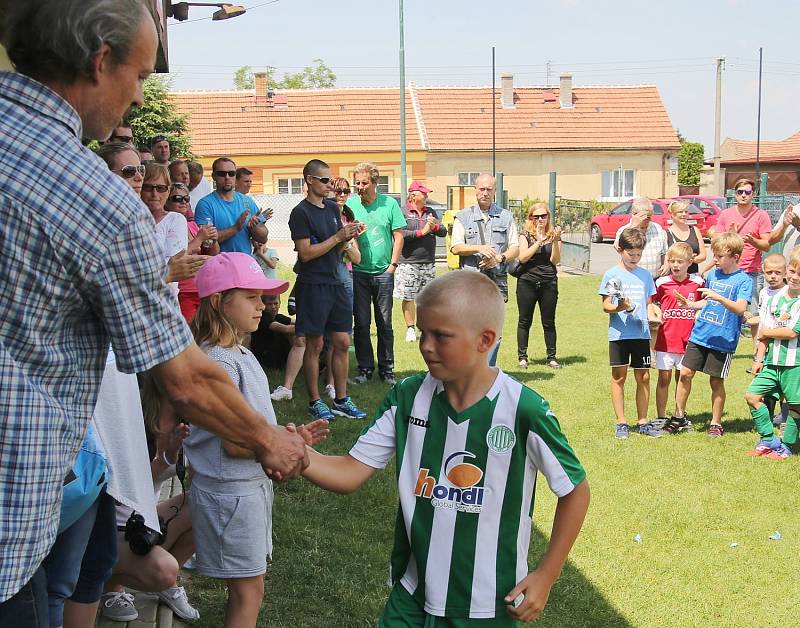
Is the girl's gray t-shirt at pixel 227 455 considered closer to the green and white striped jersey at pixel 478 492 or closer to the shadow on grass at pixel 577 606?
the green and white striped jersey at pixel 478 492

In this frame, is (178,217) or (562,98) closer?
(178,217)

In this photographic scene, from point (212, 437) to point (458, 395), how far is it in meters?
1.16

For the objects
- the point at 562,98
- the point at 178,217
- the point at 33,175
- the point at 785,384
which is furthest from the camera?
the point at 562,98

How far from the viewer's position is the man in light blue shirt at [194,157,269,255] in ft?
28.1

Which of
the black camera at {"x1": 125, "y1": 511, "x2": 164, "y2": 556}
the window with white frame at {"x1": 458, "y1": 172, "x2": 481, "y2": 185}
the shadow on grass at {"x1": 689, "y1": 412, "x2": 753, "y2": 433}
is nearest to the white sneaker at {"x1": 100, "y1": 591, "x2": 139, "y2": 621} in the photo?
the black camera at {"x1": 125, "y1": 511, "x2": 164, "y2": 556}

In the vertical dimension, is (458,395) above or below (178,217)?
below

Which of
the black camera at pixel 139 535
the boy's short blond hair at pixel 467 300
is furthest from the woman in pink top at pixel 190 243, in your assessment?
the boy's short blond hair at pixel 467 300

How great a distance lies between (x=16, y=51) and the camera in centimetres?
219

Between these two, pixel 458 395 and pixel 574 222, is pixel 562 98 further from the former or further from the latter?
pixel 458 395

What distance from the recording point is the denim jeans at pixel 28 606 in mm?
2156

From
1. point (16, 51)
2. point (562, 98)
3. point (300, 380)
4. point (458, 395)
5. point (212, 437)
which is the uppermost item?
point (562, 98)

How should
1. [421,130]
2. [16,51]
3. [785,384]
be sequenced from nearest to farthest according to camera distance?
[16,51]
[785,384]
[421,130]

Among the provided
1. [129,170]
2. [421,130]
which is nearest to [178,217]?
[129,170]

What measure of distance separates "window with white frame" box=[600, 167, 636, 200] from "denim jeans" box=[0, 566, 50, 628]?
1944 inches
